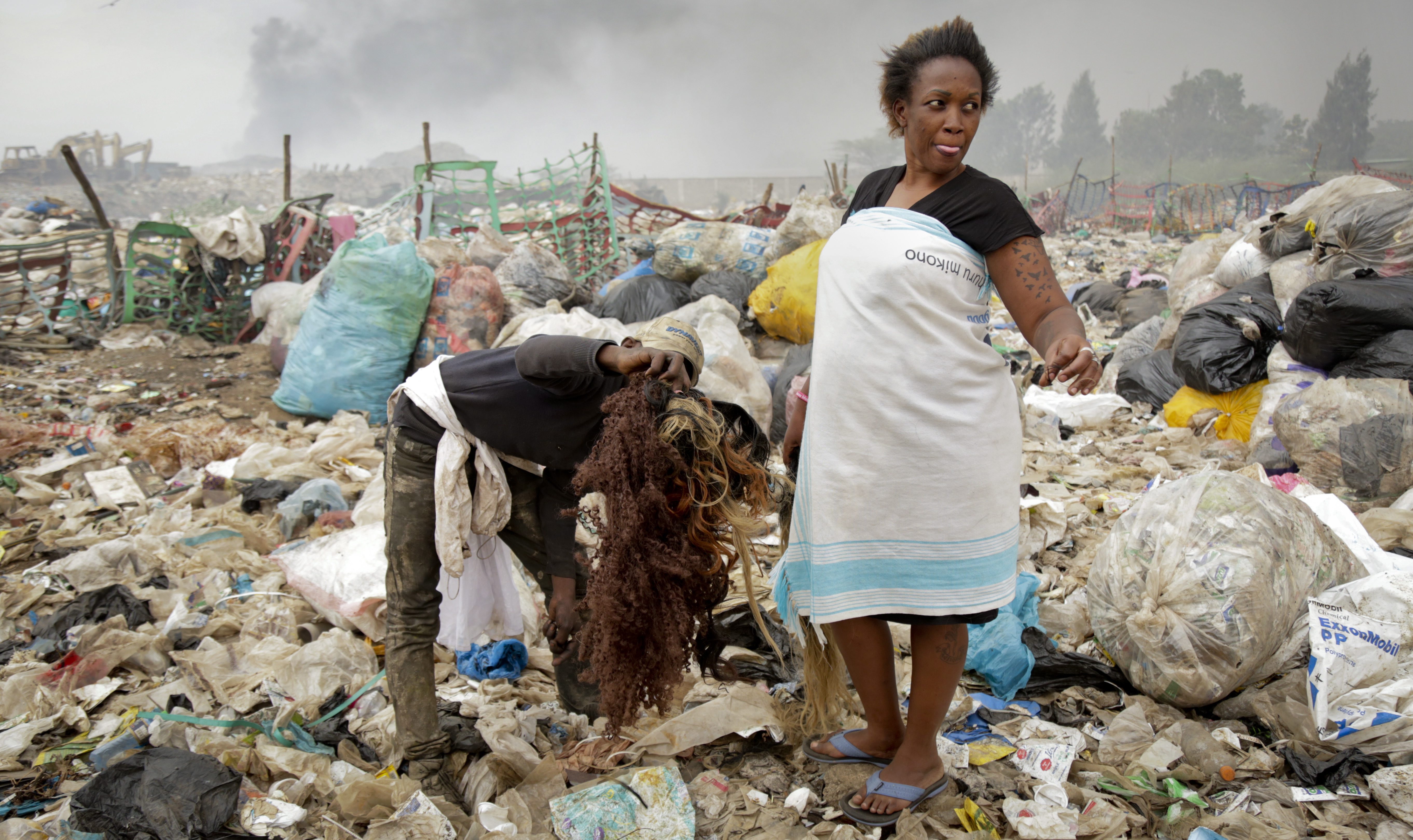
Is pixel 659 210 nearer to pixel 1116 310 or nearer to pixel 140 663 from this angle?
pixel 1116 310

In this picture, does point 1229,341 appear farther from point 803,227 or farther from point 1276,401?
point 803,227

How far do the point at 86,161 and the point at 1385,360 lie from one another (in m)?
43.3

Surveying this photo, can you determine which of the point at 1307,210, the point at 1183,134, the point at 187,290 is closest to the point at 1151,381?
the point at 1307,210

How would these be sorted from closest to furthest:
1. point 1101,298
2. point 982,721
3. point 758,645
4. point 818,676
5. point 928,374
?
point 928,374
point 818,676
point 982,721
point 758,645
point 1101,298

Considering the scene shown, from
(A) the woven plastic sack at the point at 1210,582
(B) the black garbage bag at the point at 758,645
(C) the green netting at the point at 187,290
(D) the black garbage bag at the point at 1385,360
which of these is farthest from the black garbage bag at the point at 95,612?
(C) the green netting at the point at 187,290

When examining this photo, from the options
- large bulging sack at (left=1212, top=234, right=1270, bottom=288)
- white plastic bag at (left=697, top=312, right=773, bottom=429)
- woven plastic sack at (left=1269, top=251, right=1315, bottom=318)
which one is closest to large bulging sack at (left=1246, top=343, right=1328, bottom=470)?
woven plastic sack at (left=1269, top=251, right=1315, bottom=318)

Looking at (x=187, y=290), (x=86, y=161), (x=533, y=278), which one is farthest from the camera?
(x=86, y=161)

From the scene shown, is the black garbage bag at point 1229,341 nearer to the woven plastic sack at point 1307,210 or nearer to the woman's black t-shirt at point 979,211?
the woven plastic sack at point 1307,210

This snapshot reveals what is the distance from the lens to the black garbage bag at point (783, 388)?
474 cm

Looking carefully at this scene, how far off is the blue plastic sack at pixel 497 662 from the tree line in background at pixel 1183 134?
24862mm

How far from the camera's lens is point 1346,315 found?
3.43 meters

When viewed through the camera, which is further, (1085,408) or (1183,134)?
(1183,134)

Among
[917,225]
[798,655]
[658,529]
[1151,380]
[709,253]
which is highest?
[917,225]

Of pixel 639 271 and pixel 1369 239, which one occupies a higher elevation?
pixel 1369 239
